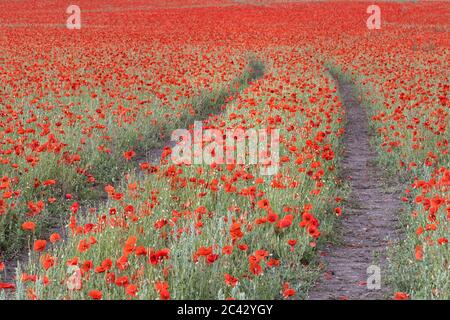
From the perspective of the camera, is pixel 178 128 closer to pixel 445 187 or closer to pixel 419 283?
pixel 445 187

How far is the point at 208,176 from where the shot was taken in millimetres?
6676

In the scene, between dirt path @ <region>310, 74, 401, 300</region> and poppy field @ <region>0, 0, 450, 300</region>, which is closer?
poppy field @ <region>0, 0, 450, 300</region>

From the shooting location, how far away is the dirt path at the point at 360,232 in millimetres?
4649

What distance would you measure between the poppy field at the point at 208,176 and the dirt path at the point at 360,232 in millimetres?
64

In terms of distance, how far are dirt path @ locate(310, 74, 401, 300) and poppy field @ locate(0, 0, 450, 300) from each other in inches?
2.5

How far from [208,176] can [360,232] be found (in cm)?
166

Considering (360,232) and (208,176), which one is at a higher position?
(208,176)

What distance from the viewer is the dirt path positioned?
465 centimetres

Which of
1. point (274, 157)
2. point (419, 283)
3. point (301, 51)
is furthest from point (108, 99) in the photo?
point (301, 51)

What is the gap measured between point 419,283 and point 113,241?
2.15 m

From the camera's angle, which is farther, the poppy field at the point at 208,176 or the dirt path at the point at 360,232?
the dirt path at the point at 360,232

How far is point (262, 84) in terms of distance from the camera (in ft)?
42.4

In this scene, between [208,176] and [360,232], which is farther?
[208,176]

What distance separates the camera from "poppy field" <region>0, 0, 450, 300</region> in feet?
13.8
